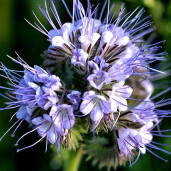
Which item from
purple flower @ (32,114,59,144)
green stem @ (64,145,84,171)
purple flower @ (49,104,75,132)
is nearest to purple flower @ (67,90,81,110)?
purple flower @ (49,104,75,132)

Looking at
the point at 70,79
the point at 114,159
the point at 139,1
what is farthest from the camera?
the point at 139,1

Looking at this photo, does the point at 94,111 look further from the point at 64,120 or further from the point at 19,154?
the point at 19,154

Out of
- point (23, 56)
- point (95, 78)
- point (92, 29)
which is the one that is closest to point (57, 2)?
point (23, 56)

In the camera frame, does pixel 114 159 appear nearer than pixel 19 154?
Yes

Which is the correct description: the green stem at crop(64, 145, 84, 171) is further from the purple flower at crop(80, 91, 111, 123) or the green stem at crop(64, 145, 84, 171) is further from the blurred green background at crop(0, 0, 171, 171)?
the purple flower at crop(80, 91, 111, 123)

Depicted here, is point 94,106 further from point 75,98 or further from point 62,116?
point 62,116

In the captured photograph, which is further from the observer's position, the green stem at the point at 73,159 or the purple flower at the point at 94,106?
the green stem at the point at 73,159

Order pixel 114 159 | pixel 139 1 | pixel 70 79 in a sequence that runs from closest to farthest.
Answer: pixel 70 79
pixel 114 159
pixel 139 1

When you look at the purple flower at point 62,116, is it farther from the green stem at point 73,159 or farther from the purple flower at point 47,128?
the green stem at point 73,159

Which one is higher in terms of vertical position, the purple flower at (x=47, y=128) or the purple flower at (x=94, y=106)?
the purple flower at (x=94, y=106)

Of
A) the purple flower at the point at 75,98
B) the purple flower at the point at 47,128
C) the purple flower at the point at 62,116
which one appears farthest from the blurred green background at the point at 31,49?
the purple flower at the point at 75,98
